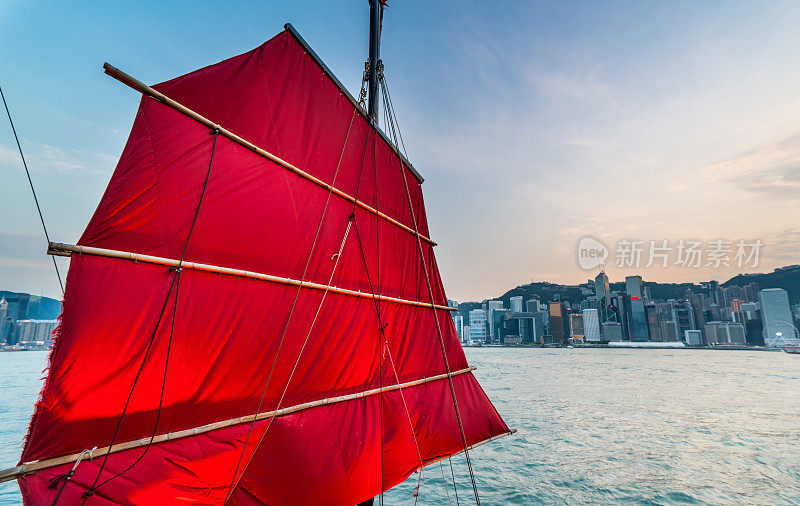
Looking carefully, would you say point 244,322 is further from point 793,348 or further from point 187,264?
point 793,348

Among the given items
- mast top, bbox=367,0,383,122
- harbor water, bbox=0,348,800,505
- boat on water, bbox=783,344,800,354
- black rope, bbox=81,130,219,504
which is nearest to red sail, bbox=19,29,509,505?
black rope, bbox=81,130,219,504

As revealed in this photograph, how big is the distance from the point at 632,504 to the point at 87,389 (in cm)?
1157

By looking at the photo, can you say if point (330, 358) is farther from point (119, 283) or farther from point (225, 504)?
point (119, 283)

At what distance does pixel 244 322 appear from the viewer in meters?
4.40

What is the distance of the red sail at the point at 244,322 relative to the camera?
323 centimetres

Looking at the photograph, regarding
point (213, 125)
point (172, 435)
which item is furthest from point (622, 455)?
point (213, 125)

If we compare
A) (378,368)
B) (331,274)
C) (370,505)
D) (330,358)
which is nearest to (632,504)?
(370,505)

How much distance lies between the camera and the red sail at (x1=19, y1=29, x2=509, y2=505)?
3229mm

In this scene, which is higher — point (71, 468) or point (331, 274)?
point (331, 274)

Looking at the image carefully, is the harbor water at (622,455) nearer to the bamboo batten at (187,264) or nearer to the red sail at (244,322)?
the red sail at (244,322)

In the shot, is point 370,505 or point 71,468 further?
point 370,505

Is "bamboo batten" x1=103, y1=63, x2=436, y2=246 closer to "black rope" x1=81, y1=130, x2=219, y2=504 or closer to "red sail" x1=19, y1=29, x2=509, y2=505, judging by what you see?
"red sail" x1=19, y1=29, x2=509, y2=505

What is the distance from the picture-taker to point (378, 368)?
241 inches

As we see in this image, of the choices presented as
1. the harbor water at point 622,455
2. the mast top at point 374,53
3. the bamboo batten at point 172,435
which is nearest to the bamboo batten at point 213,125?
the mast top at point 374,53
